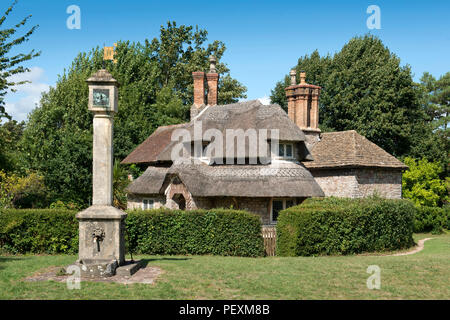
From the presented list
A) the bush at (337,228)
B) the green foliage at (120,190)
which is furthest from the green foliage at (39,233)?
the green foliage at (120,190)

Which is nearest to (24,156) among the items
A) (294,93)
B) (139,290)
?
(294,93)

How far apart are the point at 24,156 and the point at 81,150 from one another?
8627mm

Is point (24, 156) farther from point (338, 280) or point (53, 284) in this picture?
point (338, 280)

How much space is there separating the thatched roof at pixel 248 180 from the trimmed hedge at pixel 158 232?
5.74 metres

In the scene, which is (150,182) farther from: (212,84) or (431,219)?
(431,219)

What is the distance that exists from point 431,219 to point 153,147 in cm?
2098

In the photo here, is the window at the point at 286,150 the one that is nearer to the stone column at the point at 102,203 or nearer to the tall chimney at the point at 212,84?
the tall chimney at the point at 212,84

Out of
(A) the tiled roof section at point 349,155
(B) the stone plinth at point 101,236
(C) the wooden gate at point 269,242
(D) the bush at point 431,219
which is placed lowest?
(D) the bush at point 431,219

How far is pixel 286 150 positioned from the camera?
2586 centimetres

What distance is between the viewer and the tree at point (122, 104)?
104 ft

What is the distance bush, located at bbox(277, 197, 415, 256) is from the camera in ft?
59.3

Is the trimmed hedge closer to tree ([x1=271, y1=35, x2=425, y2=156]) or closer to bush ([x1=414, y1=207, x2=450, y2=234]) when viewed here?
bush ([x1=414, y1=207, x2=450, y2=234])

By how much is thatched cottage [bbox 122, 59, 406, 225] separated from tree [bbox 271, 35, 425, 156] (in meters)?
7.89

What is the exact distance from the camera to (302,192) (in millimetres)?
23812
